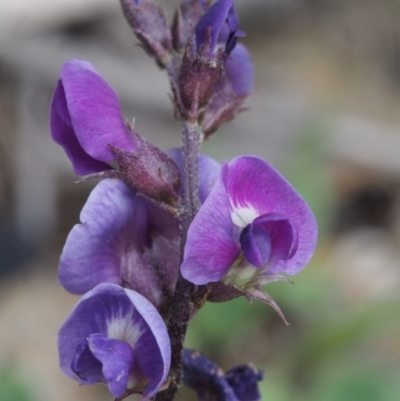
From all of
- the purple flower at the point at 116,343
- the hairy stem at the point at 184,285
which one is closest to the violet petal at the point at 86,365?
the purple flower at the point at 116,343

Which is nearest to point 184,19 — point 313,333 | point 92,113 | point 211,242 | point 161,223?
point 92,113

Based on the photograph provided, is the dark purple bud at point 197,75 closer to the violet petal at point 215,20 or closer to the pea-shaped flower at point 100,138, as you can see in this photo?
the violet petal at point 215,20

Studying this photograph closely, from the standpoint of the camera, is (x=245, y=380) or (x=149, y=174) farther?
(x=245, y=380)

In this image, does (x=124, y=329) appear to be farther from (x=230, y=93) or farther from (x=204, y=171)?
(x=230, y=93)

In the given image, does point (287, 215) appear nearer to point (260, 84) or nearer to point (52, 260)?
point (52, 260)

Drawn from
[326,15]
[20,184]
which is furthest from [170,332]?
[326,15]

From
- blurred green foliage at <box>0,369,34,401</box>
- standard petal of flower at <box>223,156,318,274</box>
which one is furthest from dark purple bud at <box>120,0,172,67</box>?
blurred green foliage at <box>0,369,34,401</box>
